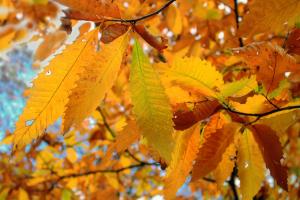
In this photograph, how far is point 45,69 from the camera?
38 centimetres

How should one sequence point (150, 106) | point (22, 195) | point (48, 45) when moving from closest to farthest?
point (150, 106)
point (48, 45)
point (22, 195)

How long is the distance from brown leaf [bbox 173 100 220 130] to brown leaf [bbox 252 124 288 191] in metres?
0.06

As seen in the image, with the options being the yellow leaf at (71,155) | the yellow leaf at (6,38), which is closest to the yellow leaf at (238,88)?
the yellow leaf at (6,38)

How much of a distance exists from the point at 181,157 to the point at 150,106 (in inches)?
4.8

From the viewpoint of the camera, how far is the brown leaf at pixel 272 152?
1.34 feet

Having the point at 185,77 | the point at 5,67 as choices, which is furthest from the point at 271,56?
the point at 5,67

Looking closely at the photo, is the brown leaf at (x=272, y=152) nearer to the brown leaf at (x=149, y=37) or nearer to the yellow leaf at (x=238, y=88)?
the yellow leaf at (x=238, y=88)

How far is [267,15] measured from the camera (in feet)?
1.22

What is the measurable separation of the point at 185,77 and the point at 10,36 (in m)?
1.22

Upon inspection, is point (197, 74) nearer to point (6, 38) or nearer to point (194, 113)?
point (194, 113)

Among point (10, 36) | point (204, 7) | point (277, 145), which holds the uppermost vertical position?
point (10, 36)

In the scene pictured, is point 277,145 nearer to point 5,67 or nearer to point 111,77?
point 111,77

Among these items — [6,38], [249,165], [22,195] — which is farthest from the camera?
[22,195]

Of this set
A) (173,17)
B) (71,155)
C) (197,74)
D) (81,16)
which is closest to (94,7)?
(81,16)
